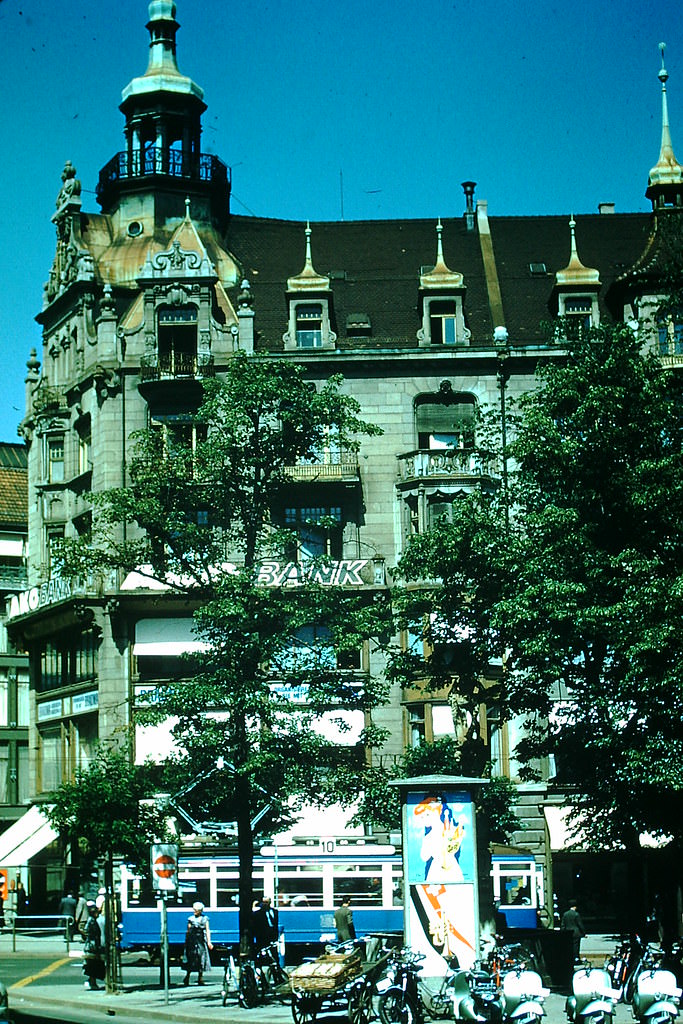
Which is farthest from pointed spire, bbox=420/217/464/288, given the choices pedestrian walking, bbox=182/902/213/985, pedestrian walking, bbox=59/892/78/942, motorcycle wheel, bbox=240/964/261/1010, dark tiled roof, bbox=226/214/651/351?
motorcycle wheel, bbox=240/964/261/1010

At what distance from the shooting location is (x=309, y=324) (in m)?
57.3

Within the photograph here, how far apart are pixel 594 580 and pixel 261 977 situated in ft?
34.7

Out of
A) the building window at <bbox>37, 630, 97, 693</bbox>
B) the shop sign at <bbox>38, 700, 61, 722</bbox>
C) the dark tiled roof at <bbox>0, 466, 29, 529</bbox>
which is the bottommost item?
the shop sign at <bbox>38, 700, 61, 722</bbox>

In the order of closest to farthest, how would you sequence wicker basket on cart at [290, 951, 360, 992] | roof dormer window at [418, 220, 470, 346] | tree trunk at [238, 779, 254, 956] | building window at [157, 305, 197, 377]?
1. wicker basket on cart at [290, 951, 360, 992]
2. tree trunk at [238, 779, 254, 956]
3. building window at [157, 305, 197, 377]
4. roof dormer window at [418, 220, 470, 346]

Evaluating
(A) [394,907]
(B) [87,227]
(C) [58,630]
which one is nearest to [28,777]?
(C) [58,630]

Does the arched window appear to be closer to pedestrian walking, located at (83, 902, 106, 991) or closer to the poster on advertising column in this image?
pedestrian walking, located at (83, 902, 106, 991)

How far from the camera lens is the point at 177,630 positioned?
54.2m

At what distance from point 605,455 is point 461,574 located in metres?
4.11

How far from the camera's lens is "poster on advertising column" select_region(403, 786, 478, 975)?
28.7 metres

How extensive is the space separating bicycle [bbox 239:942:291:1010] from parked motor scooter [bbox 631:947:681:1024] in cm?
854

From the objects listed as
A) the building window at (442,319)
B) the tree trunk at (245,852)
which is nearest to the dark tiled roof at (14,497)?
the building window at (442,319)

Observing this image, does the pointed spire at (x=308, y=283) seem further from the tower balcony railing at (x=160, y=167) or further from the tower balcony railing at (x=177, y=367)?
the tower balcony railing at (x=160, y=167)

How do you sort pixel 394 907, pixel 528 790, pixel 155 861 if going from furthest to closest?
pixel 528 790, pixel 394 907, pixel 155 861

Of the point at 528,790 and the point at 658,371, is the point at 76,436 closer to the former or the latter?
the point at 528,790
